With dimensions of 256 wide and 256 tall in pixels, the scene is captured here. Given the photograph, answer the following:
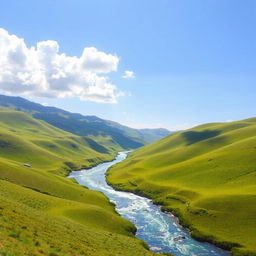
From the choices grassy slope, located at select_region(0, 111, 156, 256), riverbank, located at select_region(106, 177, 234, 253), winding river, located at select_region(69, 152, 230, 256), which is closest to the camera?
grassy slope, located at select_region(0, 111, 156, 256)

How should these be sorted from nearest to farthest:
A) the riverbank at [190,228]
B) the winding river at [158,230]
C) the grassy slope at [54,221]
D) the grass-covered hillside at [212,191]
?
1. the grassy slope at [54,221]
2. the winding river at [158,230]
3. the riverbank at [190,228]
4. the grass-covered hillside at [212,191]

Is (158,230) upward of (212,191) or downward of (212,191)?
downward

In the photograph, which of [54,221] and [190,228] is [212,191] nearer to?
[190,228]

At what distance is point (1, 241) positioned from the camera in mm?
21562

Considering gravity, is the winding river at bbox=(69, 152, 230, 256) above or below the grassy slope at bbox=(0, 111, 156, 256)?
below

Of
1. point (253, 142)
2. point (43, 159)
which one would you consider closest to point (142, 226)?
point (253, 142)

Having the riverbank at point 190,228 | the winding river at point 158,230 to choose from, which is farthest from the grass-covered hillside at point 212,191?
the winding river at point 158,230

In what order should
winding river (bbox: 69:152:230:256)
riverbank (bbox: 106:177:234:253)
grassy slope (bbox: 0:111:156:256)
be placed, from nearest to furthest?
1. grassy slope (bbox: 0:111:156:256)
2. winding river (bbox: 69:152:230:256)
3. riverbank (bbox: 106:177:234:253)

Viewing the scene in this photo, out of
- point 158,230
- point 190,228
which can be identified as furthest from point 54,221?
point 190,228

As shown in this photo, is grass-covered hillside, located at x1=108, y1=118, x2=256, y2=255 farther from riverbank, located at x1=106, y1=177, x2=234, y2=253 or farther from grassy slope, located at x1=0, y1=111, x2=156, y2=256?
grassy slope, located at x1=0, y1=111, x2=156, y2=256

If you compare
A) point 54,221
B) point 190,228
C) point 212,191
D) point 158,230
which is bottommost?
point 158,230

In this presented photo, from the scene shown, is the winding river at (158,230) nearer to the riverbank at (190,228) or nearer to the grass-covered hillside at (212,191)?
the riverbank at (190,228)

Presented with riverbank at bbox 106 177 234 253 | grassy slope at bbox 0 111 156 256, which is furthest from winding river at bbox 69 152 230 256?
grassy slope at bbox 0 111 156 256

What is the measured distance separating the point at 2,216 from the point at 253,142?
129 m
